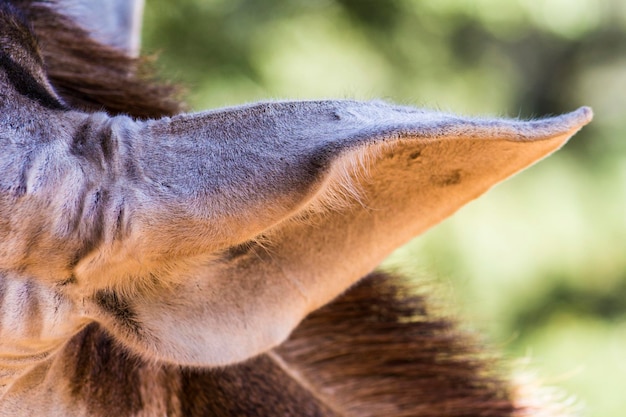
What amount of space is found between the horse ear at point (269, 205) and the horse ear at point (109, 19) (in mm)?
1092

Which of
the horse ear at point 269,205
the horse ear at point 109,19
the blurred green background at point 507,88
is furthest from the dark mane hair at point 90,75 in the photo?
the blurred green background at point 507,88

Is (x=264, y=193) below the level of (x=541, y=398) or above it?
above

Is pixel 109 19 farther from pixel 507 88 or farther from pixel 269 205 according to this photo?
pixel 507 88

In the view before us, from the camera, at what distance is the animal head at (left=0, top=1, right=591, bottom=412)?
142cm

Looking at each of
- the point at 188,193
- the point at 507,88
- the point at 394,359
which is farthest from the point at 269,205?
the point at 507,88

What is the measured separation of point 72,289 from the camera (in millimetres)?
1520

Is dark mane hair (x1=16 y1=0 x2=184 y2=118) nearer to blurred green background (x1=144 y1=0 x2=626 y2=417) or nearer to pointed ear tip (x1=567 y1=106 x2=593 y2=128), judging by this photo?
pointed ear tip (x1=567 y1=106 x2=593 y2=128)

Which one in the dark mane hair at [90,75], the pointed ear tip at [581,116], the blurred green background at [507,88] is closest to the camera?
the pointed ear tip at [581,116]

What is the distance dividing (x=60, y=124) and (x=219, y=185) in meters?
0.33

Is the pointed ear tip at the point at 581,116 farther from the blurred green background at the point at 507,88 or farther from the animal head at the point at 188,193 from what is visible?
the blurred green background at the point at 507,88

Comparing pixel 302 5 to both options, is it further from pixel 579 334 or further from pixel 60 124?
pixel 60 124

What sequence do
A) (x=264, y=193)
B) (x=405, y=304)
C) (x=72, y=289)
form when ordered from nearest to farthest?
(x=264, y=193)
(x=72, y=289)
(x=405, y=304)

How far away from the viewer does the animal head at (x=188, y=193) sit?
142cm

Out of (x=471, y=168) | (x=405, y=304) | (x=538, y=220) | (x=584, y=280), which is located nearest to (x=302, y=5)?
(x=538, y=220)
